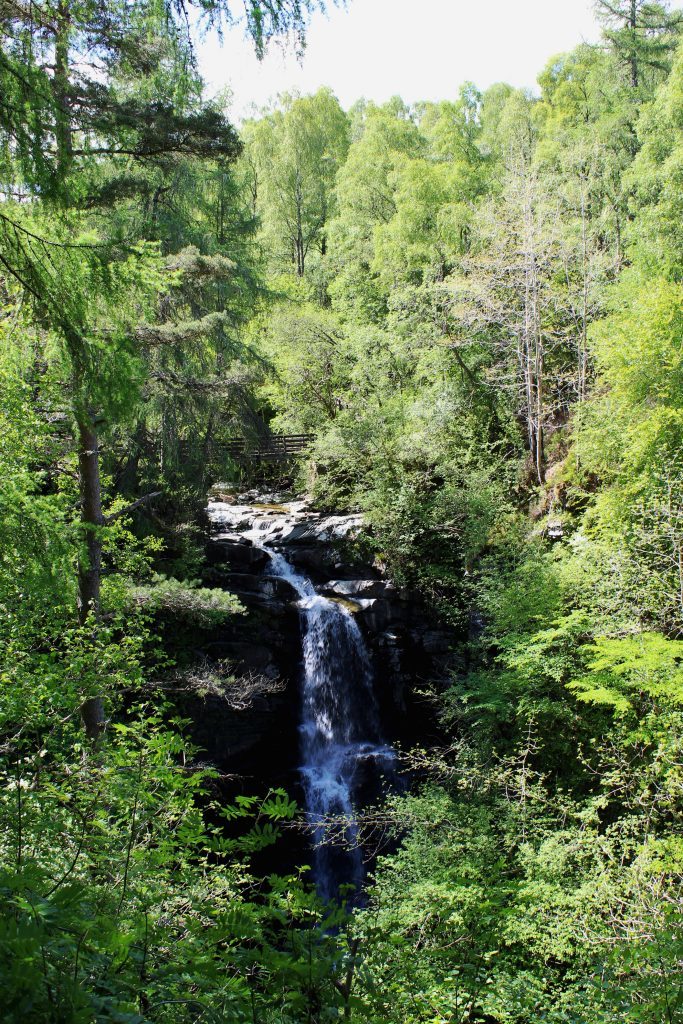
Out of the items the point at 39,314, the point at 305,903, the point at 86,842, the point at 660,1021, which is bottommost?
the point at 660,1021

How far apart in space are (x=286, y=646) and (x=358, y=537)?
3037 mm

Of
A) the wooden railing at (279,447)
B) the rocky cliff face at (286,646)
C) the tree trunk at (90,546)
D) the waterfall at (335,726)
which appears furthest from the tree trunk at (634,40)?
the tree trunk at (90,546)

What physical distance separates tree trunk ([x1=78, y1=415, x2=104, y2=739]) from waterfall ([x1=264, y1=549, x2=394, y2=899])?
5085 mm

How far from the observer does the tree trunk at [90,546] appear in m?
7.57

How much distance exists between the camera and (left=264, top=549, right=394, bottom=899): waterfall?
11.1 meters

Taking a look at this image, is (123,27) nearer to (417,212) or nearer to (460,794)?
(460,794)

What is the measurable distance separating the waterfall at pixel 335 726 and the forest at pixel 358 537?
0.59 meters

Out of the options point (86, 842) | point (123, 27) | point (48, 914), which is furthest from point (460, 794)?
point (123, 27)

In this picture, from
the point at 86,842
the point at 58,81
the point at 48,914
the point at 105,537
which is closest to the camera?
the point at 48,914

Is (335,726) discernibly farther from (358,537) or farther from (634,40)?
(634,40)

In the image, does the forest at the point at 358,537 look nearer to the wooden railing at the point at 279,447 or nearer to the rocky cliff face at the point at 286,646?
the rocky cliff face at the point at 286,646

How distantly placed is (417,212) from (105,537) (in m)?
14.3

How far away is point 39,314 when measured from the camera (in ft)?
14.9


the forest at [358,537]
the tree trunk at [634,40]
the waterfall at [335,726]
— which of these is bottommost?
the waterfall at [335,726]
